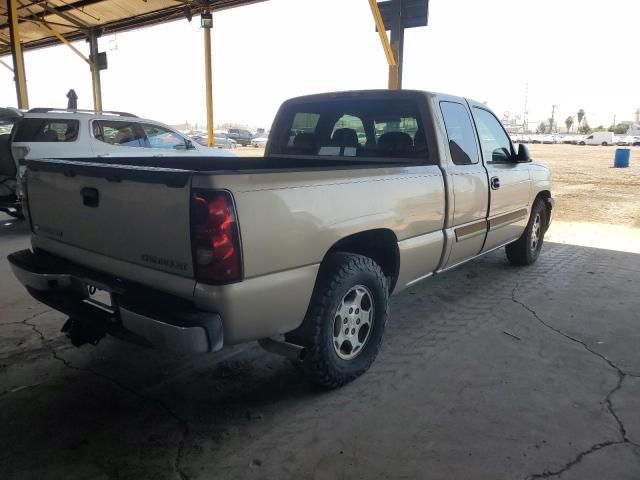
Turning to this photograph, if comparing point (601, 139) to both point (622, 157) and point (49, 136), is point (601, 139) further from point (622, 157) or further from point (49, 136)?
point (49, 136)

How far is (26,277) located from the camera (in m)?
2.84

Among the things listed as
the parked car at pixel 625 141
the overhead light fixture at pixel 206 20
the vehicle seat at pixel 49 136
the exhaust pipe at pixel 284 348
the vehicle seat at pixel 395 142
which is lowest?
the exhaust pipe at pixel 284 348

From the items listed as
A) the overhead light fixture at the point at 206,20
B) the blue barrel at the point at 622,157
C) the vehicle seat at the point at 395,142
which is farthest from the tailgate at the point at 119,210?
the blue barrel at the point at 622,157

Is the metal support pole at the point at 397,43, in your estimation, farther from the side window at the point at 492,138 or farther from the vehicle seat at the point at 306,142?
the vehicle seat at the point at 306,142

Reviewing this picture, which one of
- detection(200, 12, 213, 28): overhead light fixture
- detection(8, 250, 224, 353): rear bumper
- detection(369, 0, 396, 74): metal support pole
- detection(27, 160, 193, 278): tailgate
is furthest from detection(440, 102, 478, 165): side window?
detection(200, 12, 213, 28): overhead light fixture

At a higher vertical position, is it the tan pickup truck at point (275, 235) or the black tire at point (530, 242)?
the tan pickup truck at point (275, 235)

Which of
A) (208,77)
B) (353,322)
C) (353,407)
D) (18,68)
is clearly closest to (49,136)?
(353,322)

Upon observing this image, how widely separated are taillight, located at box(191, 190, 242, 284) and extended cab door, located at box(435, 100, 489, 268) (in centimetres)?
207

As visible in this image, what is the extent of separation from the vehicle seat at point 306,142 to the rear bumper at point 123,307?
230 cm

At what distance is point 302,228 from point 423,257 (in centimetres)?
139

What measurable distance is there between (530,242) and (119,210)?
473 centimetres

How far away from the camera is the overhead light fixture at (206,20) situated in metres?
13.8

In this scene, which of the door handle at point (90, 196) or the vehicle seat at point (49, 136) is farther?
the vehicle seat at point (49, 136)

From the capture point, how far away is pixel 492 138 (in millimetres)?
4664
